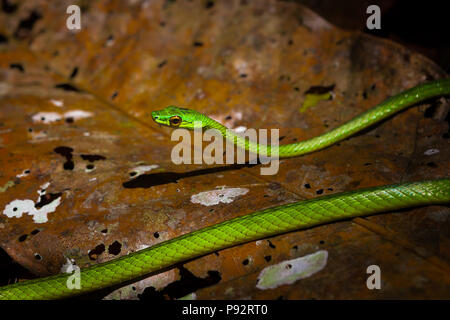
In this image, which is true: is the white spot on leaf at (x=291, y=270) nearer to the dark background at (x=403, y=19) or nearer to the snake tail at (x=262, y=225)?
the snake tail at (x=262, y=225)

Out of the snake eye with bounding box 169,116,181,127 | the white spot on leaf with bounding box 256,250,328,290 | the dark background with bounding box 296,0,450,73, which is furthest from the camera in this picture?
the dark background with bounding box 296,0,450,73

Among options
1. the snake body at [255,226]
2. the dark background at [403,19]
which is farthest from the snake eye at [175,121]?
the dark background at [403,19]

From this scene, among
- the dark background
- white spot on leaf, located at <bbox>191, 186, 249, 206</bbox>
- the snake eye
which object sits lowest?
white spot on leaf, located at <bbox>191, 186, 249, 206</bbox>

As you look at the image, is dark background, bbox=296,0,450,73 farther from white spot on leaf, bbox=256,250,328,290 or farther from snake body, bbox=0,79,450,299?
white spot on leaf, bbox=256,250,328,290

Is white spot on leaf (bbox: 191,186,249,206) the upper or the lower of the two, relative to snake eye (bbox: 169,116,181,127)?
lower

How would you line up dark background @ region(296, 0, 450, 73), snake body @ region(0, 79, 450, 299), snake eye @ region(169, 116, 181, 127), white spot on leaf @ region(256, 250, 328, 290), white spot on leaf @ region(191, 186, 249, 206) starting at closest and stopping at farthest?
1. white spot on leaf @ region(256, 250, 328, 290)
2. snake body @ region(0, 79, 450, 299)
3. white spot on leaf @ region(191, 186, 249, 206)
4. snake eye @ region(169, 116, 181, 127)
5. dark background @ region(296, 0, 450, 73)

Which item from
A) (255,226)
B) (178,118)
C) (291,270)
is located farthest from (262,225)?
(178,118)

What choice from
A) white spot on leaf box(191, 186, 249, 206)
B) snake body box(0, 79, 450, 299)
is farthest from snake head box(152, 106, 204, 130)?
snake body box(0, 79, 450, 299)

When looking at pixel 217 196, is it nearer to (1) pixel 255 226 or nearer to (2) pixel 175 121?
(1) pixel 255 226
